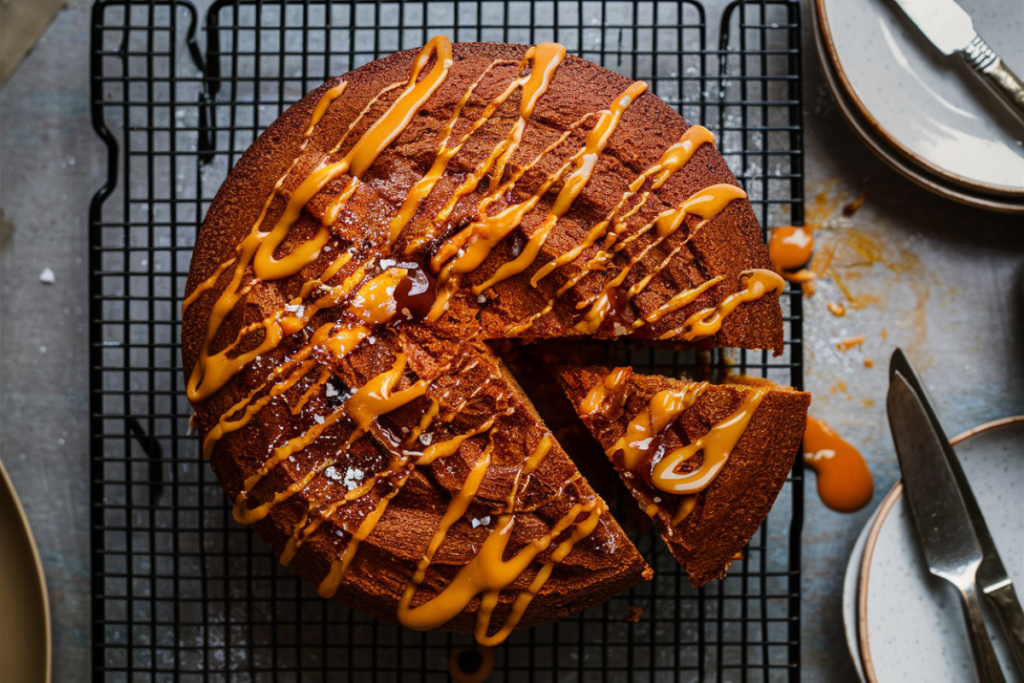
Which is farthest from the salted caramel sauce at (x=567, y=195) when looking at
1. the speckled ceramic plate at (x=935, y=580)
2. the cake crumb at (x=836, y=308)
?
the speckled ceramic plate at (x=935, y=580)

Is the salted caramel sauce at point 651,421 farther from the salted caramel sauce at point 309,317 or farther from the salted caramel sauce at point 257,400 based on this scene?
the salted caramel sauce at point 257,400

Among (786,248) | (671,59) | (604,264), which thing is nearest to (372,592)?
(604,264)

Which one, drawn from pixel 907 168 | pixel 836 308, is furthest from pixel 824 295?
pixel 907 168

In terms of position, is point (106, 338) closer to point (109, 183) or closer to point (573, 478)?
point (109, 183)

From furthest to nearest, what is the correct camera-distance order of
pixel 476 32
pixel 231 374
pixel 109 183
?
pixel 476 32
pixel 109 183
pixel 231 374

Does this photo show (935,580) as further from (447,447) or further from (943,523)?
(447,447)
